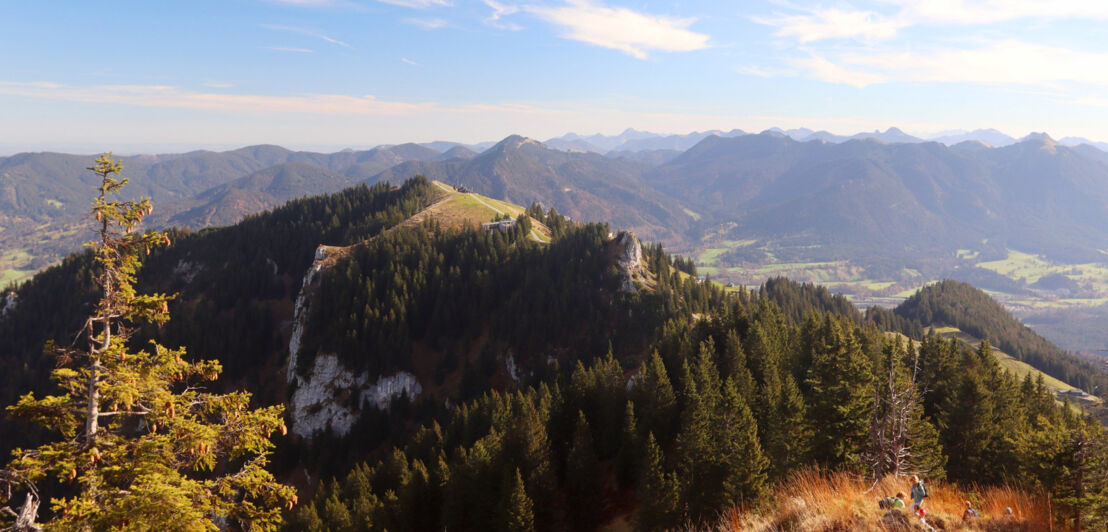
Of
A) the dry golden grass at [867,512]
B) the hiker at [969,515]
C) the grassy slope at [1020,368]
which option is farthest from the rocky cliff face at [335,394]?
the grassy slope at [1020,368]

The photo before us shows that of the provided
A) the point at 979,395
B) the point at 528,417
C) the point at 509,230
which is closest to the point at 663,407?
the point at 528,417

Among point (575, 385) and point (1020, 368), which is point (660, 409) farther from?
point (1020, 368)

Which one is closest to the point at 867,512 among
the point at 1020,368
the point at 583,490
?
the point at 583,490

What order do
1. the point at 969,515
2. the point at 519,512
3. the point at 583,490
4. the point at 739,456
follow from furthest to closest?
1. the point at 583,490
2. the point at 519,512
3. the point at 739,456
4. the point at 969,515

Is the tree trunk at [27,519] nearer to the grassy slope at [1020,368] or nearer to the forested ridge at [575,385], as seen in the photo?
the forested ridge at [575,385]

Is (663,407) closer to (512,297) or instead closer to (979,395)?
(979,395)

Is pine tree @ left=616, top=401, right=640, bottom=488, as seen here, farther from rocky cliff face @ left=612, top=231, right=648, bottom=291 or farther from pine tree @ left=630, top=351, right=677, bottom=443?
rocky cliff face @ left=612, top=231, right=648, bottom=291

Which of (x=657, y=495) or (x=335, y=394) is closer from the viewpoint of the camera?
(x=657, y=495)
